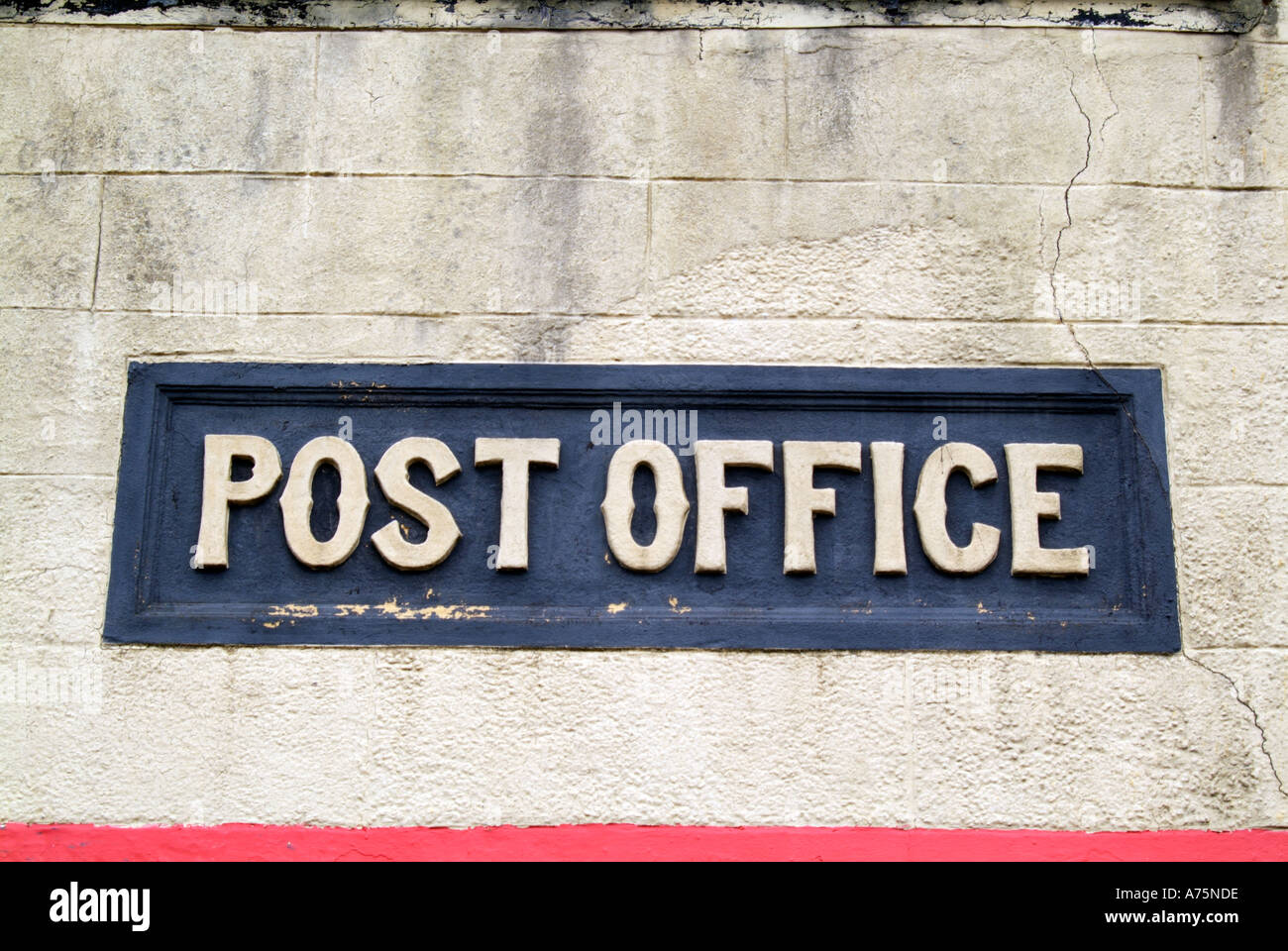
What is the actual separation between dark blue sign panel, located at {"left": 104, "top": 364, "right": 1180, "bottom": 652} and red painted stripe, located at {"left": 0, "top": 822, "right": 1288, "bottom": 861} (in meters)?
0.53

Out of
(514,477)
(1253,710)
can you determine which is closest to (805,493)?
(514,477)

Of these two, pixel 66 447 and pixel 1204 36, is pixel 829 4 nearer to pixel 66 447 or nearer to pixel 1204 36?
pixel 1204 36

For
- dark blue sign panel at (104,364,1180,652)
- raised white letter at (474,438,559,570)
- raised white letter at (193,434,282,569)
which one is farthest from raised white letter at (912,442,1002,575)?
raised white letter at (193,434,282,569)

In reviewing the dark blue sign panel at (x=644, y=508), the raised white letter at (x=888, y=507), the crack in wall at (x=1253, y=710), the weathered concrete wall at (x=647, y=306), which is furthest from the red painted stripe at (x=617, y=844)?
the raised white letter at (x=888, y=507)

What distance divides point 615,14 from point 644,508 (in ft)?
5.40

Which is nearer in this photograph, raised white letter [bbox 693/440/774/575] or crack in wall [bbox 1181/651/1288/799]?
crack in wall [bbox 1181/651/1288/799]

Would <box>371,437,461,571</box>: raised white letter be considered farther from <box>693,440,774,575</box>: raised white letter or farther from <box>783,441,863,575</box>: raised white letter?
<box>783,441,863,575</box>: raised white letter

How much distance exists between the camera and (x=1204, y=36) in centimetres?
367

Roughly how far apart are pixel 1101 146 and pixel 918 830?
2.21 meters

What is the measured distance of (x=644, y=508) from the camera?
3.40m

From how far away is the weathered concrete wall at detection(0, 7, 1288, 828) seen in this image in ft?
10.5

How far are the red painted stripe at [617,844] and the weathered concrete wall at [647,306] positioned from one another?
5cm

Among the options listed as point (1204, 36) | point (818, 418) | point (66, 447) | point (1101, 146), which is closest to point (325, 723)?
point (66, 447)

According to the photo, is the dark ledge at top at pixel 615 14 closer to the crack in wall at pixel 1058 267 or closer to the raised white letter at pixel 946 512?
the crack in wall at pixel 1058 267
